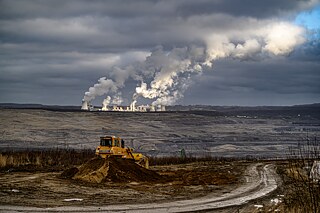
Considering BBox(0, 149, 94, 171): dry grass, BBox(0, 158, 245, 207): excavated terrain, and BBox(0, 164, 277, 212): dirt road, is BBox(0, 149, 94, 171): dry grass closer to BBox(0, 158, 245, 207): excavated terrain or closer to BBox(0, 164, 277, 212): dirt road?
BBox(0, 158, 245, 207): excavated terrain

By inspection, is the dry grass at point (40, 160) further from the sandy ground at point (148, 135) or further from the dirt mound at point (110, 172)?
the sandy ground at point (148, 135)

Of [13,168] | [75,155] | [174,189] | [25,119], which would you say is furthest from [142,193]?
[25,119]

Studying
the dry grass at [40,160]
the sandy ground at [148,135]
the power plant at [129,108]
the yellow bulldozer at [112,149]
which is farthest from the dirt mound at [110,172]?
the power plant at [129,108]

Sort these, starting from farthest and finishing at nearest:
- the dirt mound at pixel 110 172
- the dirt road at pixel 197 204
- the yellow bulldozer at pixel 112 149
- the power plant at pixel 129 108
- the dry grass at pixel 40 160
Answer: the power plant at pixel 129 108, the dry grass at pixel 40 160, the yellow bulldozer at pixel 112 149, the dirt mound at pixel 110 172, the dirt road at pixel 197 204

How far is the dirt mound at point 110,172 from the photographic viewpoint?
2506cm

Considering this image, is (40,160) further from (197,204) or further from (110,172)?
(197,204)

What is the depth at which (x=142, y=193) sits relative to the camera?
21.2 meters

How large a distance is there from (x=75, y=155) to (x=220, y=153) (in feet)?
57.3

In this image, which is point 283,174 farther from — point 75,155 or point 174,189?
point 75,155

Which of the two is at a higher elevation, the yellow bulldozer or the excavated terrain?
the yellow bulldozer

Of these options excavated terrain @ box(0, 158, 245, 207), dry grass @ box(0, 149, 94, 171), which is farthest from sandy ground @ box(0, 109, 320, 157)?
excavated terrain @ box(0, 158, 245, 207)

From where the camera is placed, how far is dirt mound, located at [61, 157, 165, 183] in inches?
987

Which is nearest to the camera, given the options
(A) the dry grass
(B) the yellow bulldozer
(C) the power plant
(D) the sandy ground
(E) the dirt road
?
(E) the dirt road

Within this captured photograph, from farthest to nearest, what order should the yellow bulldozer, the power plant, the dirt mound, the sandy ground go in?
the power plant
the sandy ground
the yellow bulldozer
the dirt mound
